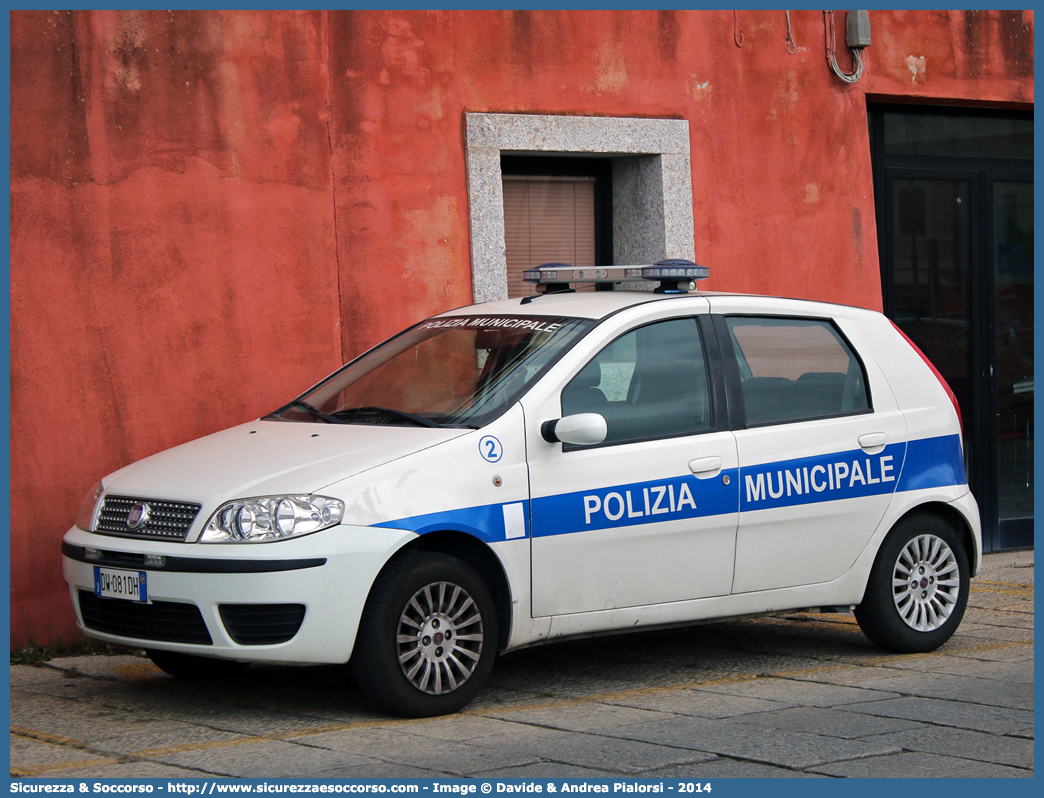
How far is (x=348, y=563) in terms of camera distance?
5340 mm

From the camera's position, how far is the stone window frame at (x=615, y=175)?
9117 millimetres

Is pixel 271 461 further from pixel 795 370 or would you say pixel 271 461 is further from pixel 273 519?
pixel 795 370

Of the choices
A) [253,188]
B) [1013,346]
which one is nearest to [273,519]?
[253,188]

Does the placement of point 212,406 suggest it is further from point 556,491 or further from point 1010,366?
point 1010,366

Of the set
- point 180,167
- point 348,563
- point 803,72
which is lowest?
point 348,563

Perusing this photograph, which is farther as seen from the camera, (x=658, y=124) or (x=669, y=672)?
(x=658, y=124)

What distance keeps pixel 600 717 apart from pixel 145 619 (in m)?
1.92

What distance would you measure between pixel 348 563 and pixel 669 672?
211 centimetres

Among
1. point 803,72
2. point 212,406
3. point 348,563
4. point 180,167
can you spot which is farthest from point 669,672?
point 803,72

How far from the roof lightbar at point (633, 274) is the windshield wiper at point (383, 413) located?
1.36 meters

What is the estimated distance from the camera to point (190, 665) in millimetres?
6488

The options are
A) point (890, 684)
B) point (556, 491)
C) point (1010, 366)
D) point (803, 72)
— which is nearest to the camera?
point (556, 491)

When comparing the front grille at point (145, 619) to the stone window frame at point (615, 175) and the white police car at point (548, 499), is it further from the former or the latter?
the stone window frame at point (615, 175)

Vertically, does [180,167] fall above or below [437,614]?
above
